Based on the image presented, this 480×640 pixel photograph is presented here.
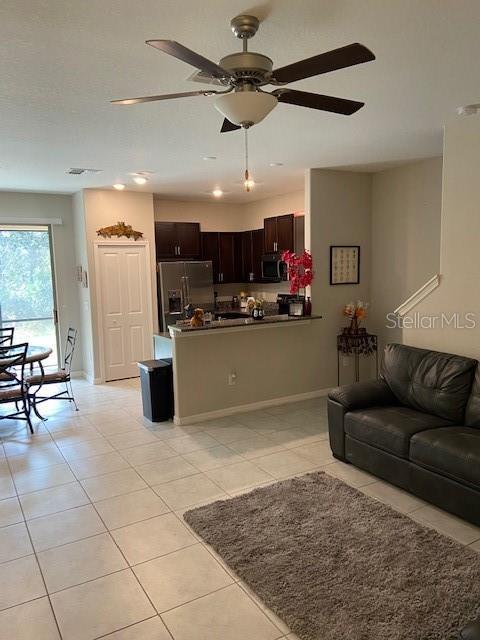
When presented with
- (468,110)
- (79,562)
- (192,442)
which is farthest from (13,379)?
(468,110)

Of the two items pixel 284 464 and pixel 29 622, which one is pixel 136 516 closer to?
pixel 29 622

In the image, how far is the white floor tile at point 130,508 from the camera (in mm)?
3014

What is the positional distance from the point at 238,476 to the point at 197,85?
9.14ft

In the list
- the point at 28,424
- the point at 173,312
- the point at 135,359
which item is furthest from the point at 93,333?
the point at 28,424

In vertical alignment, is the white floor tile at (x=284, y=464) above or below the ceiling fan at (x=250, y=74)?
below

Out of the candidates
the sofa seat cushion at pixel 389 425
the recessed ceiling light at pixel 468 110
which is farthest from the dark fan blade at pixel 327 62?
the sofa seat cushion at pixel 389 425

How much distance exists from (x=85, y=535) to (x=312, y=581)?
56.2 inches

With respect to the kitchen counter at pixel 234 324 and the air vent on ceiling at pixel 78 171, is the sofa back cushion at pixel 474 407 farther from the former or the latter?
the air vent on ceiling at pixel 78 171

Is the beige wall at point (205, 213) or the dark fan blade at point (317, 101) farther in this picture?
the beige wall at point (205, 213)

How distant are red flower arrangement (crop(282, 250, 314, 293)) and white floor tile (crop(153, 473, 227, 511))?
252cm

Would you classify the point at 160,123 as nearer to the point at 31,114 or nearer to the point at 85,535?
the point at 31,114

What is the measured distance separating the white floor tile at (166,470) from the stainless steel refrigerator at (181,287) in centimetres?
338

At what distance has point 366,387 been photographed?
383cm

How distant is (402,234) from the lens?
5484 mm
